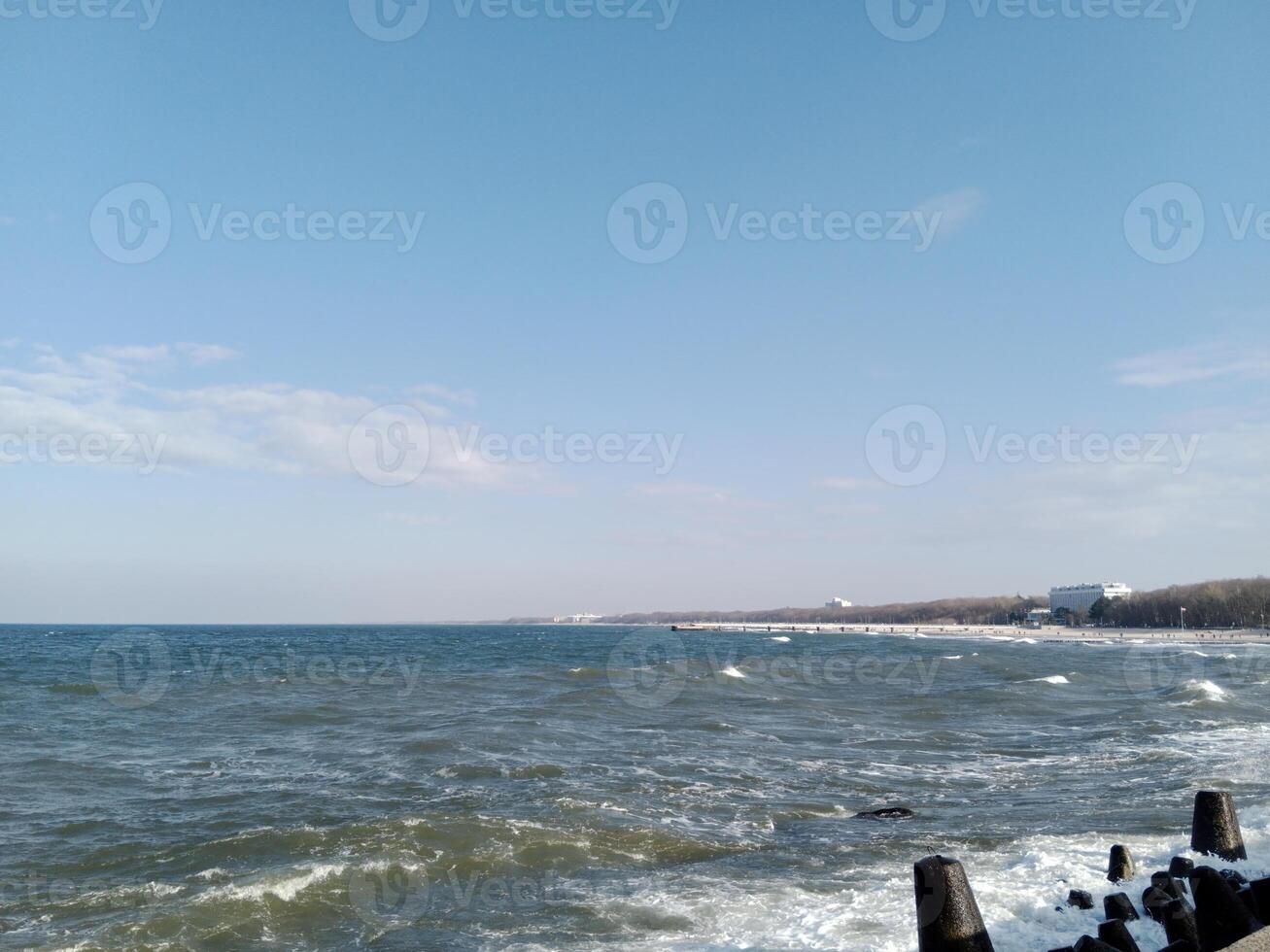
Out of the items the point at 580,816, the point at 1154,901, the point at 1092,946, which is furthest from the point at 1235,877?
the point at 580,816

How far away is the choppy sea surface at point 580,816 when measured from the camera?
1072 centimetres

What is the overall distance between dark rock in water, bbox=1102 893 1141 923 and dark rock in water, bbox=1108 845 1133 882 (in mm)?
1513

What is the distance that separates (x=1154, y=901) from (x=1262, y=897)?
1.13 m

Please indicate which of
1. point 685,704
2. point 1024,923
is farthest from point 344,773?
point 685,704

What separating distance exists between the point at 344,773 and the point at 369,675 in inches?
1340

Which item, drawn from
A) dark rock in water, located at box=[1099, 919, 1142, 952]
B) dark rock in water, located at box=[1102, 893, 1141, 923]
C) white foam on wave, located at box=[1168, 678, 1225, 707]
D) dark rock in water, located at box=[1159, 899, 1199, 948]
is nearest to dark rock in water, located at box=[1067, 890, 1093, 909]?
dark rock in water, located at box=[1102, 893, 1141, 923]

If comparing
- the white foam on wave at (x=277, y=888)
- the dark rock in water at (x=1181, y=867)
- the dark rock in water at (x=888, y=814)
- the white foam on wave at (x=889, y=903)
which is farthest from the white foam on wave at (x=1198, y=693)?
the white foam on wave at (x=277, y=888)

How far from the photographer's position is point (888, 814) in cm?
1595

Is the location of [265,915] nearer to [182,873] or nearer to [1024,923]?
[182,873]

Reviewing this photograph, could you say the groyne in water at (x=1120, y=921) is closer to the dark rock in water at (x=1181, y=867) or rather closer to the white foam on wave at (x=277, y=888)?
the dark rock in water at (x=1181, y=867)

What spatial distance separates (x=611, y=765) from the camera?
2144cm

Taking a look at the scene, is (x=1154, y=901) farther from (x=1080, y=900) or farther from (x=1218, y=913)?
(x=1218, y=913)

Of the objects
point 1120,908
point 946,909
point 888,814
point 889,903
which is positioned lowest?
point 888,814

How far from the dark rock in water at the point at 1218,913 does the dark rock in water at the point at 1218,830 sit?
341cm
